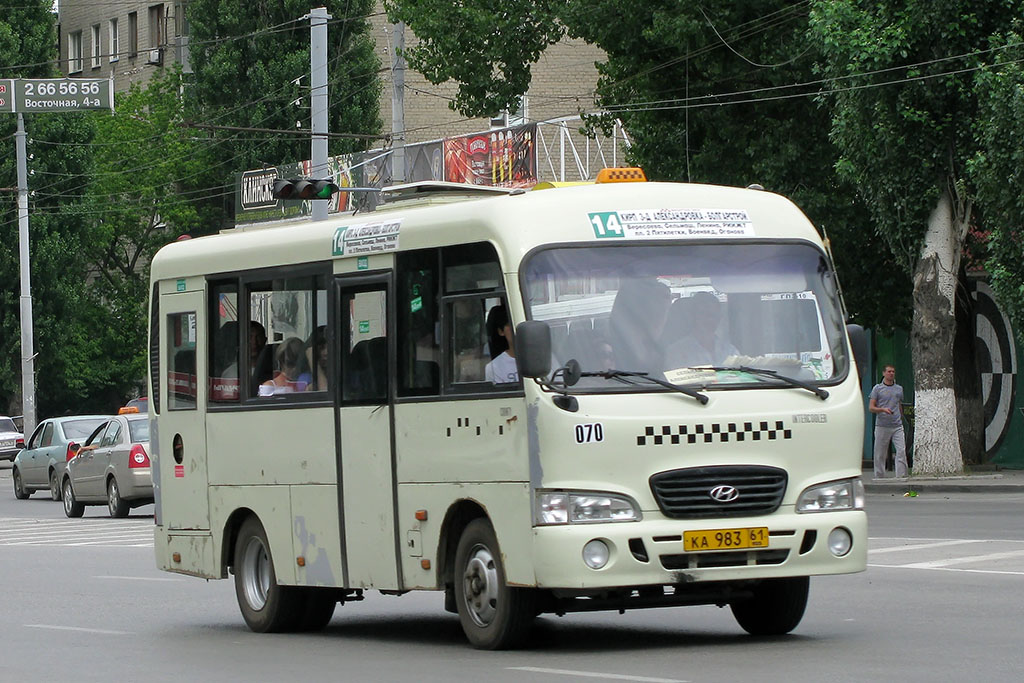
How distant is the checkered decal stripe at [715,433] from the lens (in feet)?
37.3

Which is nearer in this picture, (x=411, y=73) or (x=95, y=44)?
(x=411, y=73)

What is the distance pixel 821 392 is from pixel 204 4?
49.4 meters

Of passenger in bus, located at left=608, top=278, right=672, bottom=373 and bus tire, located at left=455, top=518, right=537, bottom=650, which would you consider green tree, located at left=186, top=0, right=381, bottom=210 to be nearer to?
bus tire, located at left=455, top=518, right=537, bottom=650

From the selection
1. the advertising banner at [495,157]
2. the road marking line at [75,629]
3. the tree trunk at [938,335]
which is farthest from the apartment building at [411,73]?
the road marking line at [75,629]

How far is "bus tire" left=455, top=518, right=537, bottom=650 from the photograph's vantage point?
11.7 m

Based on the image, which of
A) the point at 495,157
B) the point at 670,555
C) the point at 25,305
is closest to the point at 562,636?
the point at 670,555

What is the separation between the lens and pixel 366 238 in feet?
43.7

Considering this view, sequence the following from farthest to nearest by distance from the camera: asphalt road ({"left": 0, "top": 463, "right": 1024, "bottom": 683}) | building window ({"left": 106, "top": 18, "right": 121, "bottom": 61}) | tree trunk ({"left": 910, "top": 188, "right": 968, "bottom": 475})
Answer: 1. building window ({"left": 106, "top": 18, "right": 121, "bottom": 61})
2. tree trunk ({"left": 910, "top": 188, "right": 968, "bottom": 475})
3. asphalt road ({"left": 0, "top": 463, "right": 1024, "bottom": 683})

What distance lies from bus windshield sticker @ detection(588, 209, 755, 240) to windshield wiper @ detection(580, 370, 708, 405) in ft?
2.77

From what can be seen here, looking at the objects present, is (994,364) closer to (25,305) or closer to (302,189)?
(302,189)

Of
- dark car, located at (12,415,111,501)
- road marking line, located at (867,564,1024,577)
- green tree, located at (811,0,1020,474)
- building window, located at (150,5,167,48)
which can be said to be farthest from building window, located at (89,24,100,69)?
road marking line, located at (867,564,1024,577)

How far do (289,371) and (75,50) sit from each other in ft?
221

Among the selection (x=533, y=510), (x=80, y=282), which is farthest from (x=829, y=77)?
(x=80, y=282)

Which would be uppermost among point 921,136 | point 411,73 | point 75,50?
point 75,50
